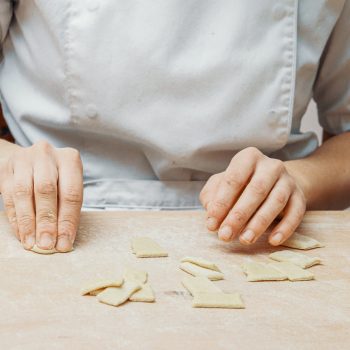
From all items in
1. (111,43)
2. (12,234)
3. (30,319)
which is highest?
(111,43)

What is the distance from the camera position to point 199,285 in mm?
772

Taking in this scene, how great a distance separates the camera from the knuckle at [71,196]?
0.92m

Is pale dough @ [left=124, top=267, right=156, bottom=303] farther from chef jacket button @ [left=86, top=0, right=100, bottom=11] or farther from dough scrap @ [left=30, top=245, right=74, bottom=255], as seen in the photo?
chef jacket button @ [left=86, top=0, right=100, bottom=11]

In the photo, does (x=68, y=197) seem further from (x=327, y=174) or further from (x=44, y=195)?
(x=327, y=174)

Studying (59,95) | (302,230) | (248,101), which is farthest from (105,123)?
(302,230)

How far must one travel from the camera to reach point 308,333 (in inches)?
26.5

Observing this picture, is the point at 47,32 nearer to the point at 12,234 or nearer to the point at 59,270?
the point at 12,234

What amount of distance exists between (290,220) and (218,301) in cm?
27

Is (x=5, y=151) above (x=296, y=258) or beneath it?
beneath

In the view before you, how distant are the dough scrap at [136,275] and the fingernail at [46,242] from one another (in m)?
0.12

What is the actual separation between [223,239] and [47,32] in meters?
0.51

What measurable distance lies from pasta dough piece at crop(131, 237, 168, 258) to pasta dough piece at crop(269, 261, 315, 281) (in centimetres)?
14

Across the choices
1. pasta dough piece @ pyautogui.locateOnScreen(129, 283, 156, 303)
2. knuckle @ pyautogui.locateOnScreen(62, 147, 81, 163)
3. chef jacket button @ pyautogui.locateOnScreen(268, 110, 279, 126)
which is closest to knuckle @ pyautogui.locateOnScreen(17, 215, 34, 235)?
knuckle @ pyautogui.locateOnScreen(62, 147, 81, 163)

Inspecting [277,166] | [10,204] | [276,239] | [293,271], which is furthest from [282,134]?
[10,204]
